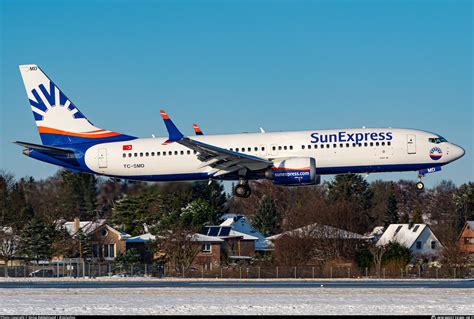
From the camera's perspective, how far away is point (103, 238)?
319ft

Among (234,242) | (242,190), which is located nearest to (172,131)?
(242,190)

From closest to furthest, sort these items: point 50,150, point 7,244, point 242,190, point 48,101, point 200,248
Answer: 1. point 242,190
2. point 50,150
3. point 48,101
4. point 7,244
5. point 200,248

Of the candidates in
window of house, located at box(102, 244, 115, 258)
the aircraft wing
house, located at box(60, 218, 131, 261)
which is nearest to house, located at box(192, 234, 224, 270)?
house, located at box(60, 218, 131, 261)

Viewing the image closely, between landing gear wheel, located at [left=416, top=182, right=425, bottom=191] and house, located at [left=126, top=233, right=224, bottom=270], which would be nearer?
landing gear wheel, located at [left=416, top=182, right=425, bottom=191]

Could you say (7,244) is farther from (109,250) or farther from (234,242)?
(234,242)

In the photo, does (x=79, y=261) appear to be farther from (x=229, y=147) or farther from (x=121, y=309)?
(x=121, y=309)

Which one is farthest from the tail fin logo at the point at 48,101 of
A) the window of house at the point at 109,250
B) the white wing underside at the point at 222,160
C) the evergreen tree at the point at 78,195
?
the window of house at the point at 109,250

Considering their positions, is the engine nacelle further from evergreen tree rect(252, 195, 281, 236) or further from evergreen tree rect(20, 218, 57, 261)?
evergreen tree rect(252, 195, 281, 236)

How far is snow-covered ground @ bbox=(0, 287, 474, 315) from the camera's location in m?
37.7

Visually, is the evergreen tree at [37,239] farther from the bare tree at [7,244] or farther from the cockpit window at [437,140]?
the cockpit window at [437,140]

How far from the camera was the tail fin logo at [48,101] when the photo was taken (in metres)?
65.3

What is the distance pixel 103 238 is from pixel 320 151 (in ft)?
147

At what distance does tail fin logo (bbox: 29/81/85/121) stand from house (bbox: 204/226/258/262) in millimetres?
38069

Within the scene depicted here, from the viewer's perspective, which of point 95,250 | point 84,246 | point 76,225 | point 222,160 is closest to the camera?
point 222,160
